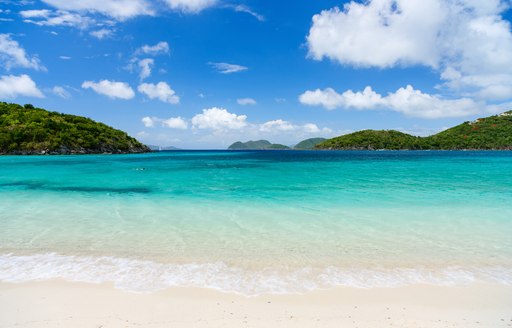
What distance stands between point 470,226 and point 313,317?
959cm

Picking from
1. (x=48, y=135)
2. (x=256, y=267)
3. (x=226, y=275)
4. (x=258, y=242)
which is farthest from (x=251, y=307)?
(x=48, y=135)

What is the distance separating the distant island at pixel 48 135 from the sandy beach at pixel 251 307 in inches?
4605

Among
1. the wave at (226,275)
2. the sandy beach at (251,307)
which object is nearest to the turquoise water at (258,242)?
the wave at (226,275)

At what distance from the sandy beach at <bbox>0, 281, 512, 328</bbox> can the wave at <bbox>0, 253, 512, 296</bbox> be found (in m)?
0.27

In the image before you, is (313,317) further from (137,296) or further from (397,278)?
(137,296)

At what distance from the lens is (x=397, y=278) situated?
649 cm

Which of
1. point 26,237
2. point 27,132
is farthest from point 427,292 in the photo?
point 27,132

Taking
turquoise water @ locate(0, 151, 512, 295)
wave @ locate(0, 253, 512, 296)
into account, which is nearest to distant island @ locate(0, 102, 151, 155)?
turquoise water @ locate(0, 151, 512, 295)

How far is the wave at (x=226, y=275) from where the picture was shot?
20.0 feet

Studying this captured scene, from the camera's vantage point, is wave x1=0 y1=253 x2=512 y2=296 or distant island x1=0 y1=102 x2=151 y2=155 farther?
distant island x1=0 y1=102 x2=151 y2=155

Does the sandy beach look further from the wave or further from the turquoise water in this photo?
the turquoise water

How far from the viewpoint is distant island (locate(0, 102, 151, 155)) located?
97750 mm

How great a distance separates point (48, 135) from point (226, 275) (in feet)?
402

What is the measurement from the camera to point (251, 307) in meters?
5.18
